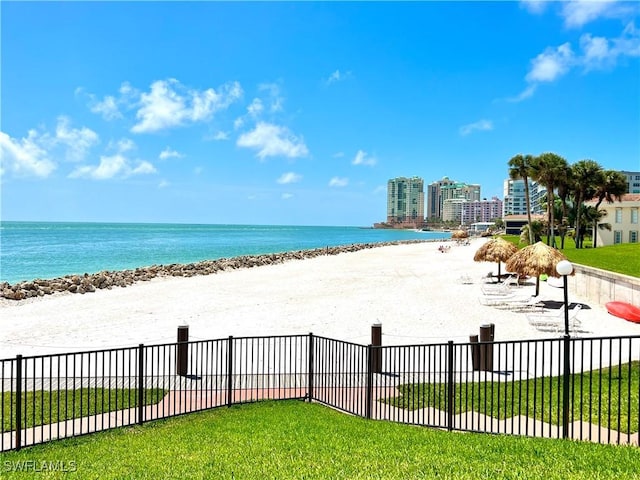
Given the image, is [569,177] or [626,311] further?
[569,177]

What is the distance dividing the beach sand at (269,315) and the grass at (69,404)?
2.39m

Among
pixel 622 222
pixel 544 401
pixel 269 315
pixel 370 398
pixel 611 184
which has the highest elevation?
pixel 611 184

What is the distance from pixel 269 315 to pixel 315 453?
502 inches

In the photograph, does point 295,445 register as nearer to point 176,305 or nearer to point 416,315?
point 416,315

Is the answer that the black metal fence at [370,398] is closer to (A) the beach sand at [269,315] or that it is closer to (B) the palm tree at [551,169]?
(A) the beach sand at [269,315]

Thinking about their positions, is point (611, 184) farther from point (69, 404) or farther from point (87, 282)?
point (69, 404)

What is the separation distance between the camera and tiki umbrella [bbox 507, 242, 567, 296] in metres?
18.4

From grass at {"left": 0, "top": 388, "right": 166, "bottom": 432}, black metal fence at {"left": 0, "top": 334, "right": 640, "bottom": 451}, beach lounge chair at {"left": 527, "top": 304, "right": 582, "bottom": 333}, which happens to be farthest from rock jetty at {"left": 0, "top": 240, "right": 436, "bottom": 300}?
beach lounge chair at {"left": 527, "top": 304, "right": 582, "bottom": 333}

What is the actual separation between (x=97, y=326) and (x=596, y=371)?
14919 mm

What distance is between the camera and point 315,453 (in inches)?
209

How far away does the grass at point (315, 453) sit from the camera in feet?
15.1

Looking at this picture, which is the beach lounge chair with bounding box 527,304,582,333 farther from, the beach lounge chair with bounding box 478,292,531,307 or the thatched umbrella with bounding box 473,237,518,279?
the thatched umbrella with bounding box 473,237,518,279

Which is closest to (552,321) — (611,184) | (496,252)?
(496,252)

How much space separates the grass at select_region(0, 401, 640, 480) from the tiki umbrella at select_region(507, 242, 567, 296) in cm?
1397
